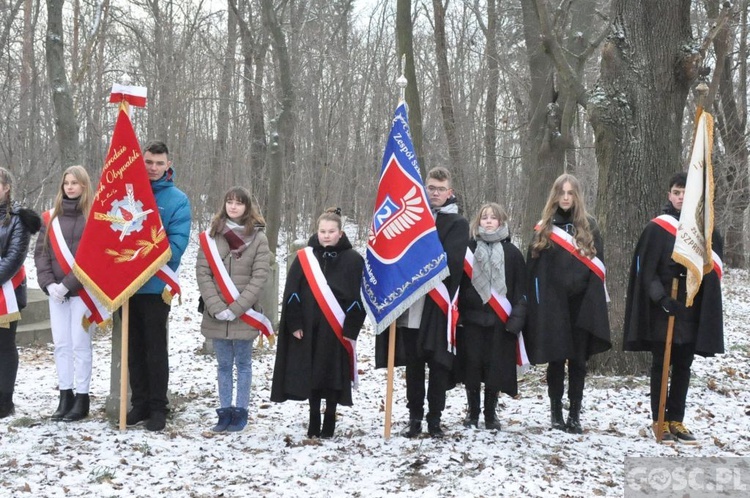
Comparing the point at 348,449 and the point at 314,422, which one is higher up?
the point at 314,422

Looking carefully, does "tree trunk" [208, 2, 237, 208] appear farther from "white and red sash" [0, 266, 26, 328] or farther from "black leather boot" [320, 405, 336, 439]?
"black leather boot" [320, 405, 336, 439]

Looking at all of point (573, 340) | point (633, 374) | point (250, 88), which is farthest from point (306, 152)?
point (573, 340)

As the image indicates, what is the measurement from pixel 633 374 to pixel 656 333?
209 centimetres

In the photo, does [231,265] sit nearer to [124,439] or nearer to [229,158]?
[124,439]

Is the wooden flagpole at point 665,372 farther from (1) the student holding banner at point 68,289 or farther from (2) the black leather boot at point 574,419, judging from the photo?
(1) the student holding banner at point 68,289

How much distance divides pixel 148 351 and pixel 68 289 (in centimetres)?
83

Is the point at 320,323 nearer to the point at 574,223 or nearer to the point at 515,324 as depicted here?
the point at 515,324

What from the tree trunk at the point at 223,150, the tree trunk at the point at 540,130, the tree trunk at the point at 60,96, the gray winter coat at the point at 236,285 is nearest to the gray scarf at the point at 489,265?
the gray winter coat at the point at 236,285

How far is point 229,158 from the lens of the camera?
73.4 ft

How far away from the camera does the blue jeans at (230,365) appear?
609 cm

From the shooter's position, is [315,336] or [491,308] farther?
[491,308]

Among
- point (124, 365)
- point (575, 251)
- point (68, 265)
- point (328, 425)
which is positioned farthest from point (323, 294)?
point (68, 265)

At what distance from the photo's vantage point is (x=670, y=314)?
5898 millimetres

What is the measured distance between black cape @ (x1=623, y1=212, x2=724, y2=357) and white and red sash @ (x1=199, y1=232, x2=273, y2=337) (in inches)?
120
